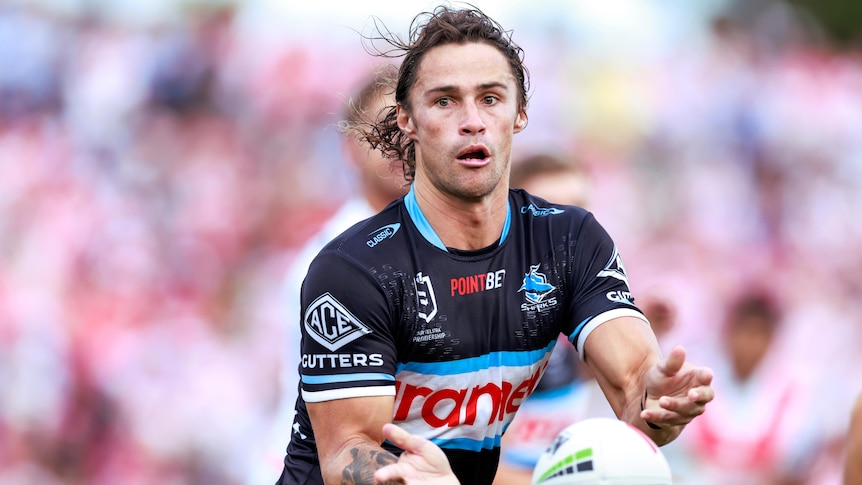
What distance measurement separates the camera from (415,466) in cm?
Answer: 345

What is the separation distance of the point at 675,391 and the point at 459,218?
1015 millimetres

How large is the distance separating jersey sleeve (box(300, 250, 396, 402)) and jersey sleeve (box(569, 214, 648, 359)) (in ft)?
2.37

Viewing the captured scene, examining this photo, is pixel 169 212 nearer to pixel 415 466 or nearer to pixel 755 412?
pixel 755 412

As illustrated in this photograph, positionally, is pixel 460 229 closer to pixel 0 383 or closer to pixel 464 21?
pixel 464 21

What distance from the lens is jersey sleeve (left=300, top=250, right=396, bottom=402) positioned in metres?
3.85

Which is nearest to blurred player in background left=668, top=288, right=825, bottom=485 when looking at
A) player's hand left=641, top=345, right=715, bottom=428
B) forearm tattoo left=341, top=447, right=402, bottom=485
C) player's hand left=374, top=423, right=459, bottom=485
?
player's hand left=641, top=345, right=715, bottom=428

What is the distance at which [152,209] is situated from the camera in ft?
25.9

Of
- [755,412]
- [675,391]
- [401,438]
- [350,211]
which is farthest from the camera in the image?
[755,412]

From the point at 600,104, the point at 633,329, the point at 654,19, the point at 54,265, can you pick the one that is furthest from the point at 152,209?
the point at 633,329

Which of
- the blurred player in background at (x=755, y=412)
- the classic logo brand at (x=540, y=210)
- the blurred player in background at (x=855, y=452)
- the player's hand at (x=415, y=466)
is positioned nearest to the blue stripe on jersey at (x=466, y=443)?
the player's hand at (x=415, y=466)

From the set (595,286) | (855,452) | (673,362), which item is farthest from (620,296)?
(855,452)

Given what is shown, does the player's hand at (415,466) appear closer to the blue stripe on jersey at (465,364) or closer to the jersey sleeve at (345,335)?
the jersey sleeve at (345,335)

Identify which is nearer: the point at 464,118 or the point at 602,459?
the point at 602,459

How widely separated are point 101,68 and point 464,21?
4256mm
